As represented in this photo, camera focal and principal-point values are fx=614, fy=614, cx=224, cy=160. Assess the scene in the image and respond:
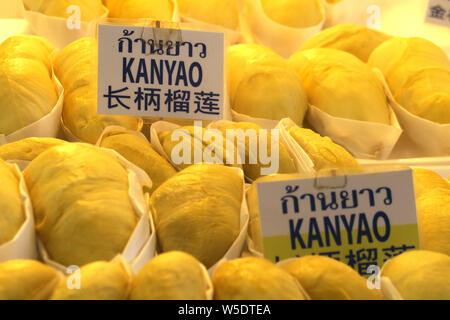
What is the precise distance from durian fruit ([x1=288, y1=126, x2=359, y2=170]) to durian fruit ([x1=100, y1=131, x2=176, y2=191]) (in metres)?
0.29

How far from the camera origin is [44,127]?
1402mm

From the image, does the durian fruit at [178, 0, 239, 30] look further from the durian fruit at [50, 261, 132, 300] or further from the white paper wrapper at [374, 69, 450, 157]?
the durian fruit at [50, 261, 132, 300]

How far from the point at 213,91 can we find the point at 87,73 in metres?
0.32

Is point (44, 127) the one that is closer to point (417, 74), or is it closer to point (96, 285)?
point (96, 285)

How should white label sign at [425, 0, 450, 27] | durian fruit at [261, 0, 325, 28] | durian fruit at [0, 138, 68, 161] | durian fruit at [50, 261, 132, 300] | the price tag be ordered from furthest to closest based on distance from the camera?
1. durian fruit at [261, 0, 325, 28]
2. white label sign at [425, 0, 450, 27]
3. durian fruit at [0, 138, 68, 161]
4. the price tag
5. durian fruit at [50, 261, 132, 300]

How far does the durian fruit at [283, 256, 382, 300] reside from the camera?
33.6 inches

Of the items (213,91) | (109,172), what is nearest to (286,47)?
(213,91)

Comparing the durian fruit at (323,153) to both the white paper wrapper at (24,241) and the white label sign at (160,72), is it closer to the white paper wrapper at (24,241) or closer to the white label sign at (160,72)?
the white label sign at (160,72)

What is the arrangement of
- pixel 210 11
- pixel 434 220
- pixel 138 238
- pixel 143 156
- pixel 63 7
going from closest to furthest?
pixel 138 238
pixel 434 220
pixel 143 156
pixel 63 7
pixel 210 11

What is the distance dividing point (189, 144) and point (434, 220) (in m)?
0.49

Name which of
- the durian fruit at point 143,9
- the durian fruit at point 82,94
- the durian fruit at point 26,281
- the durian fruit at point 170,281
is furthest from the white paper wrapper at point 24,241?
the durian fruit at point 143,9

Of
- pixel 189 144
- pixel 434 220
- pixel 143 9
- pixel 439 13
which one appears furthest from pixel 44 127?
pixel 439 13

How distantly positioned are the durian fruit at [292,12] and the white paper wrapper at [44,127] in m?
0.86

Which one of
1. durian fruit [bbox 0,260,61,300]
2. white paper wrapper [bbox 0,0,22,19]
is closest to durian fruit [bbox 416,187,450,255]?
durian fruit [bbox 0,260,61,300]
